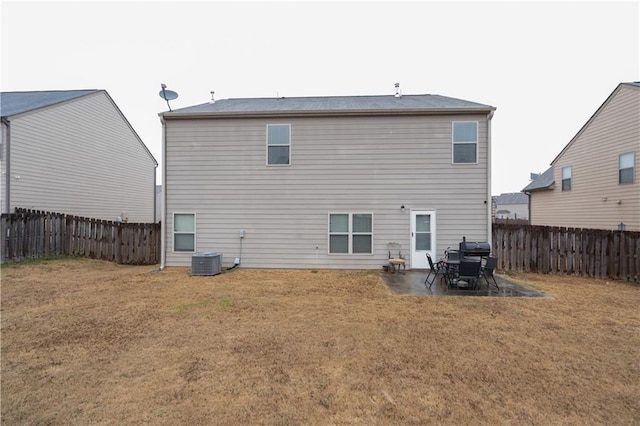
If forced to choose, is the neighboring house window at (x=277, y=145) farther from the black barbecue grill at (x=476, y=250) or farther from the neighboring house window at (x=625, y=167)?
the neighboring house window at (x=625, y=167)

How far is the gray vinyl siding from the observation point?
8438mm

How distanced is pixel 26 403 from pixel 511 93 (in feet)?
101

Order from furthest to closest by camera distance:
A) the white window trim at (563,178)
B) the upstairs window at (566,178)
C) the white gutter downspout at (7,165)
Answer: the upstairs window at (566,178), the white window trim at (563,178), the white gutter downspout at (7,165)

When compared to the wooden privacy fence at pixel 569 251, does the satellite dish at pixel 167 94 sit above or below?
above

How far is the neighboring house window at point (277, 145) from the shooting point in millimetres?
8805

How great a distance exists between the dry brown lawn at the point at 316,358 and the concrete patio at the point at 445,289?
398mm

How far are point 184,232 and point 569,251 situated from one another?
12111 mm

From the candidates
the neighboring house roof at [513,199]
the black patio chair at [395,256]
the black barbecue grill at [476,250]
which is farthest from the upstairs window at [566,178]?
the neighboring house roof at [513,199]

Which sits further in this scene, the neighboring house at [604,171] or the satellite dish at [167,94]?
the neighboring house at [604,171]

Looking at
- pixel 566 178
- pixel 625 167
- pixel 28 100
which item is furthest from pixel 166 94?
pixel 566 178

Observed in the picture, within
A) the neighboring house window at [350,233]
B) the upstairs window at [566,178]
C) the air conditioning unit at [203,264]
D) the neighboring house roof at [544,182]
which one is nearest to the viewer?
the air conditioning unit at [203,264]

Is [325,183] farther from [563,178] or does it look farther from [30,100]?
[30,100]

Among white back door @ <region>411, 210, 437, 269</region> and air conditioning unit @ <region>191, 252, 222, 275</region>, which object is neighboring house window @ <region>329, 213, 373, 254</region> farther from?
air conditioning unit @ <region>191, 252, 222, 275</region>

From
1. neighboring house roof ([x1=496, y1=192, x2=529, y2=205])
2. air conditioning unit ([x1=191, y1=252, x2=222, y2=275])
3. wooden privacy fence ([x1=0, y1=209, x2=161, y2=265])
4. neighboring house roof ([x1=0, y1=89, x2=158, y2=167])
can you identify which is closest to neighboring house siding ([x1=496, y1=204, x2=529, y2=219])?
neighboring house roof ([x1=496, y1=192, x2=529, y2=205])
